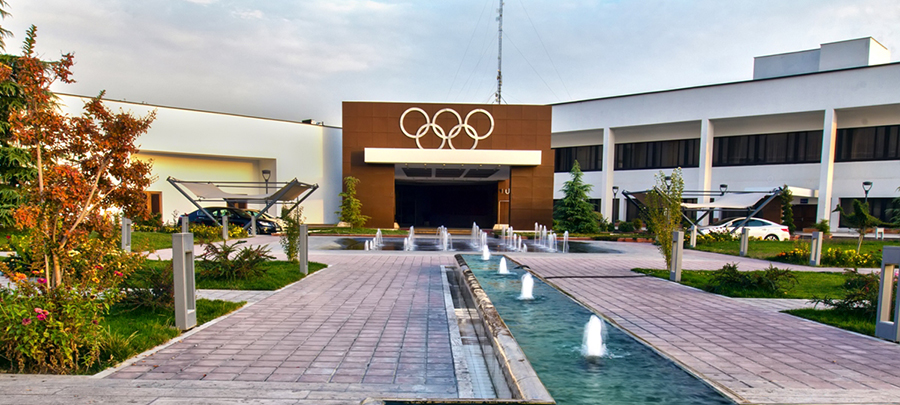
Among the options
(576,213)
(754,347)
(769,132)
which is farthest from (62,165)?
(769,132)

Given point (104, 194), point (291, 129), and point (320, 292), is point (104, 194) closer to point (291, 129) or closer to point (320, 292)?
point (320, 292)

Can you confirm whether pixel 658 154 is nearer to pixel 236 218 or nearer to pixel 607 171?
pixel 607 171

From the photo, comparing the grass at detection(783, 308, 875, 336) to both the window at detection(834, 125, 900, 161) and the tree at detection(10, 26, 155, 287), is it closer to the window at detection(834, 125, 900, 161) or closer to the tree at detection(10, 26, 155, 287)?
the tree at detection(10, 26, 155, 287)

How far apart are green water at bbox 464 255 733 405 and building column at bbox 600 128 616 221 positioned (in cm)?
3046

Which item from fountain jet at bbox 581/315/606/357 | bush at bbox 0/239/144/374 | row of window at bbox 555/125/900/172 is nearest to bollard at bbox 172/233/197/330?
bush at bbox 0/239/144/374

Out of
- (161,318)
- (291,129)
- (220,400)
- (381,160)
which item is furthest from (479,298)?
(291,129)

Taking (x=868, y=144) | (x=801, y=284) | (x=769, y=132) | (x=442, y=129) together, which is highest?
(x=769, y=132)

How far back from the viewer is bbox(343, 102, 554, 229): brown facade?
26.8 meters

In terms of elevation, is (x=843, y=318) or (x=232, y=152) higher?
(x=232, y=152)

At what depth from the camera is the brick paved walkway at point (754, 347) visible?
3.88 m

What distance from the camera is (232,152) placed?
27234 mm

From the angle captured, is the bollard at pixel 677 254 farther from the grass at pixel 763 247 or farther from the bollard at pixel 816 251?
the grass at pixel 763 247

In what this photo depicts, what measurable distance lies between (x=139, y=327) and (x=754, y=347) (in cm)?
673

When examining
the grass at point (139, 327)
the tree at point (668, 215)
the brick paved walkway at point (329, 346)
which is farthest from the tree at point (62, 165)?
the tree at point (668, 215)
